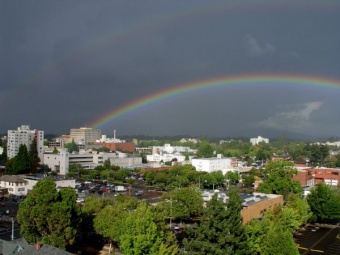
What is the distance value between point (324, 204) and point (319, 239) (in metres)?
3.03

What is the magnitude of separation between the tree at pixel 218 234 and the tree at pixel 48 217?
4.00m

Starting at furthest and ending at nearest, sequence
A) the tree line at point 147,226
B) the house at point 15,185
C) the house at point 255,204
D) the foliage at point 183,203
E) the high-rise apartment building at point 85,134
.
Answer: the high-rise apartment building at point 85,134
the house at point 15,185
the foliage at point 183,203
the house at point 255,204
the tree line at point 147,226

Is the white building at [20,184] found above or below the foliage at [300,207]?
above

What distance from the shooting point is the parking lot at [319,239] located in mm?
14461

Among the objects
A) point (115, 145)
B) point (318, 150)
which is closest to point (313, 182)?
point (318, 150)

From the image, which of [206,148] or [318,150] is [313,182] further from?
[206,148]

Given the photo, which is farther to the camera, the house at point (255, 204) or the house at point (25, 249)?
the house at point (255, 204)

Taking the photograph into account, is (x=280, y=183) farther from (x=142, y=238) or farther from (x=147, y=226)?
(x=142, y=238)

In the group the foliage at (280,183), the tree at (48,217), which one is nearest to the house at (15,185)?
the tree at (48,217)

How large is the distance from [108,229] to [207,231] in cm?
A: 377

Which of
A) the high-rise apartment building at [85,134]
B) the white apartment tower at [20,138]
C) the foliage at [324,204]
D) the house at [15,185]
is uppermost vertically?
the high-rise apartment building at [85,134]

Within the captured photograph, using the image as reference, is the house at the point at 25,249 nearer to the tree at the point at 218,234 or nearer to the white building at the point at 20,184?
the tree at the point at 218,234

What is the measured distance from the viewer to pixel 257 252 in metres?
12.4

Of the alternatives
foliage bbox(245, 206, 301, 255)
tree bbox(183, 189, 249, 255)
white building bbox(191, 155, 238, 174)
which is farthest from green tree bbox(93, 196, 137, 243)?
white building bbox(191, 155, 238, 174)
